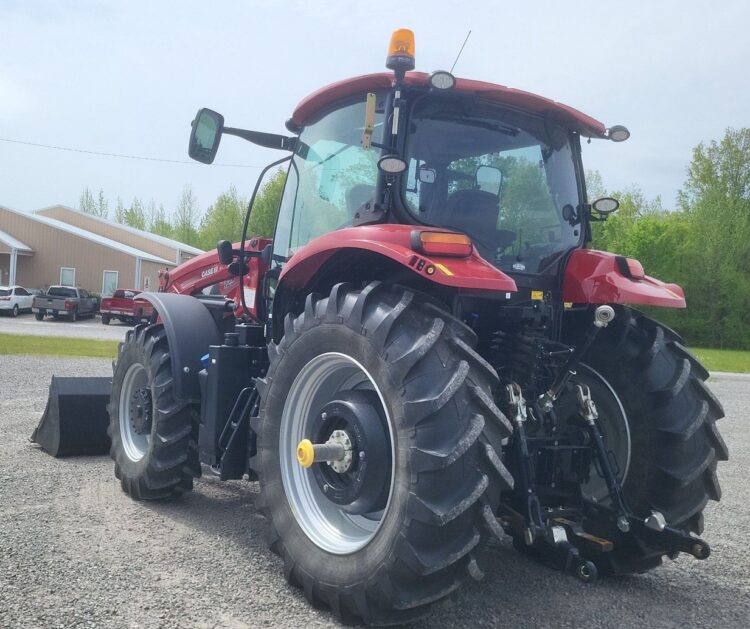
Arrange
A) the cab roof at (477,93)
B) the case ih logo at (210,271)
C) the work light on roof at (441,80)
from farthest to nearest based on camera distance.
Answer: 1. the case ih logo at (210,271)
2. the cab roof at (477,93)
3. the work light on roof at (441,80)

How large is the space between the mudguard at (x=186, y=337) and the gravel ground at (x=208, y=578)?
0.90 metres

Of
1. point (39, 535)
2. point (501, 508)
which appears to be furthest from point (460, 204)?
point (39, 535)

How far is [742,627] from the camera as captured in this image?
3.61 meters

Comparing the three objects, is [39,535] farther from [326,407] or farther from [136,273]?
[136,273]

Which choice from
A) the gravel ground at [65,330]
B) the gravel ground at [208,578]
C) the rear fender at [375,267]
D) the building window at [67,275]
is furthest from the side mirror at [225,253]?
the building window at [67,275]

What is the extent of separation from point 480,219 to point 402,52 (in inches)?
38.7

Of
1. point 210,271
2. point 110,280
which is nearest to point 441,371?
point 210,271

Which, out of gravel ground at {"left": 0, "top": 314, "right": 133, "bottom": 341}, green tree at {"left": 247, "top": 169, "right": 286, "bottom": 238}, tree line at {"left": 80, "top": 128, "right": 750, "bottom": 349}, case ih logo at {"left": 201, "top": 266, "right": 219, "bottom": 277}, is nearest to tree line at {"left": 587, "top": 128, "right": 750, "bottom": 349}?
tree line at {"left": 80, "top": 128, "right": 750, "bottom": 349}

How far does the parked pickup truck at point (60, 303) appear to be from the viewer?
3431cm

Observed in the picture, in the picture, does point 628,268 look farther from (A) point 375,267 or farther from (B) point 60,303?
(B) point 60,303

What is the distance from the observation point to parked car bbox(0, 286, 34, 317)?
116 ft

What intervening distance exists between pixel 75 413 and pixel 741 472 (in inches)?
263

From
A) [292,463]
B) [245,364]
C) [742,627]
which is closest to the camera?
[742,627]

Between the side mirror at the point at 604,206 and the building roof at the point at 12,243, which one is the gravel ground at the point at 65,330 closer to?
the building roof at the point at 12,243
